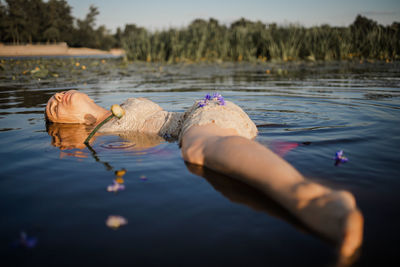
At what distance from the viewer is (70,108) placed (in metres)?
4.20

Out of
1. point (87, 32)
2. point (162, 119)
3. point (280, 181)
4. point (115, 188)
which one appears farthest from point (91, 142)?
point (87, 32)

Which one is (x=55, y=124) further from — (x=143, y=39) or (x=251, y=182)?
(x=143, y=39)

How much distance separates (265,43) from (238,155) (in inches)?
558

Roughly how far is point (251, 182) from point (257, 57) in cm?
1476

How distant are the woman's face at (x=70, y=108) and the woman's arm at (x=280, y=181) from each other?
2070 millimetres

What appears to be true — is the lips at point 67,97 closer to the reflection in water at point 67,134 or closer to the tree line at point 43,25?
the reflection in water at point 67,134

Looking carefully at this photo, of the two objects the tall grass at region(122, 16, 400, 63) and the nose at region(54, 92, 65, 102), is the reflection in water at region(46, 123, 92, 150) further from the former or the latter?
the tall grass at region(122, 16, 400, 63)

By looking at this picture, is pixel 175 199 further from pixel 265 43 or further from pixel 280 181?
pixel 265 43

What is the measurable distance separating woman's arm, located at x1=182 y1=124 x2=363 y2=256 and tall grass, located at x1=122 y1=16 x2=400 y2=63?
13.4 meters

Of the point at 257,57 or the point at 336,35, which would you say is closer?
the point at 336,35

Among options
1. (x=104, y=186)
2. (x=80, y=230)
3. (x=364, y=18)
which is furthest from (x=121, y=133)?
(x=364, y=18)

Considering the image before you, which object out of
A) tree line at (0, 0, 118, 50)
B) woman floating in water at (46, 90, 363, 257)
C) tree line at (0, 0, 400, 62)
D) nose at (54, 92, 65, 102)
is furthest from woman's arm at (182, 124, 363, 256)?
tree line at (0, 0, 118, 50)

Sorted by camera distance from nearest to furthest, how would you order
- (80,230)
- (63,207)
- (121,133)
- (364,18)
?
(80,230) < (63,207) < (121,133) < (364,18)

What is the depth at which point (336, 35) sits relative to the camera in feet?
47.2
